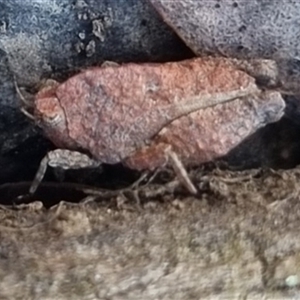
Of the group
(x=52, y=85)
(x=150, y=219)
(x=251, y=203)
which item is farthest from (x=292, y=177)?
(x=52, y=85)

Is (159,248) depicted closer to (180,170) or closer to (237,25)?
(180,170)

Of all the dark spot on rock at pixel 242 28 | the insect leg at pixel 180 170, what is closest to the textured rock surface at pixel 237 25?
the dark spot on rock at pixel 242 28

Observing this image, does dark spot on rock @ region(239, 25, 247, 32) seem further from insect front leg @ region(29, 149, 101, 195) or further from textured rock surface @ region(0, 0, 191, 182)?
insect front leg @ region(29, 149, 101, 195)

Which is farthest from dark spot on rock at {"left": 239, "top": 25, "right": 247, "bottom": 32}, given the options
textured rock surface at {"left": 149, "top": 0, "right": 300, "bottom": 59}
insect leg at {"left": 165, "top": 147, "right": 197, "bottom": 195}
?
insect leg at {"left": 165, "top": 147, "right": 197, "bottom": 195}

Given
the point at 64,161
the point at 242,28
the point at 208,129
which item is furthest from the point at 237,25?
the point at 64,161

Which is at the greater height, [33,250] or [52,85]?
[52,85]

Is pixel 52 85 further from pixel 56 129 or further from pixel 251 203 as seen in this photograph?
pixel 251 203
